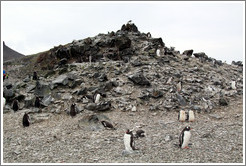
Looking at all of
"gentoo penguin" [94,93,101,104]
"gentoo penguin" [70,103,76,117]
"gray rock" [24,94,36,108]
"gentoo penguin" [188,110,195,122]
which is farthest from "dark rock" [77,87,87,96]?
"gentoo penguin" [188,110,195,122]

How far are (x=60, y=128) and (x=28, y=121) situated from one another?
102 inches

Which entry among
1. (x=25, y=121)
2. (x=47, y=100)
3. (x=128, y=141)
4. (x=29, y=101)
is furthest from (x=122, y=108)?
(x=29, y=101)

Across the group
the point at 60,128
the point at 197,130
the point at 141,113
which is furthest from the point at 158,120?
the point at 60,128

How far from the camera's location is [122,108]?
617 inches

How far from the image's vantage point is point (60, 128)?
1257 cm

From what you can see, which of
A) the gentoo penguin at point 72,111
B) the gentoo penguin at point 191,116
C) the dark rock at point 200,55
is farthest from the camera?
the dark rock at point 200,55

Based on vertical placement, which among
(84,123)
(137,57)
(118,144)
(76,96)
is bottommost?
(118,144)

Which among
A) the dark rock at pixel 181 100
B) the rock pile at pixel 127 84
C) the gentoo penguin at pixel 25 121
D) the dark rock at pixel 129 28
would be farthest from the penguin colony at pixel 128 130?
the dark rock at pixel 129 28

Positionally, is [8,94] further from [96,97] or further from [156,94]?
[156,94]

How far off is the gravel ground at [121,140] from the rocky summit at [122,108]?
0.14ft

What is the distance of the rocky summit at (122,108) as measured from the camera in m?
9.14

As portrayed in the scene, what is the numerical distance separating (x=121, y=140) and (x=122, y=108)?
522 cm

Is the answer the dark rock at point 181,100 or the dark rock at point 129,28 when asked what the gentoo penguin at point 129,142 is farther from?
the dark rock at point 129,28

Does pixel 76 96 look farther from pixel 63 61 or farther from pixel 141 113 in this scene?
pixel 63 61
